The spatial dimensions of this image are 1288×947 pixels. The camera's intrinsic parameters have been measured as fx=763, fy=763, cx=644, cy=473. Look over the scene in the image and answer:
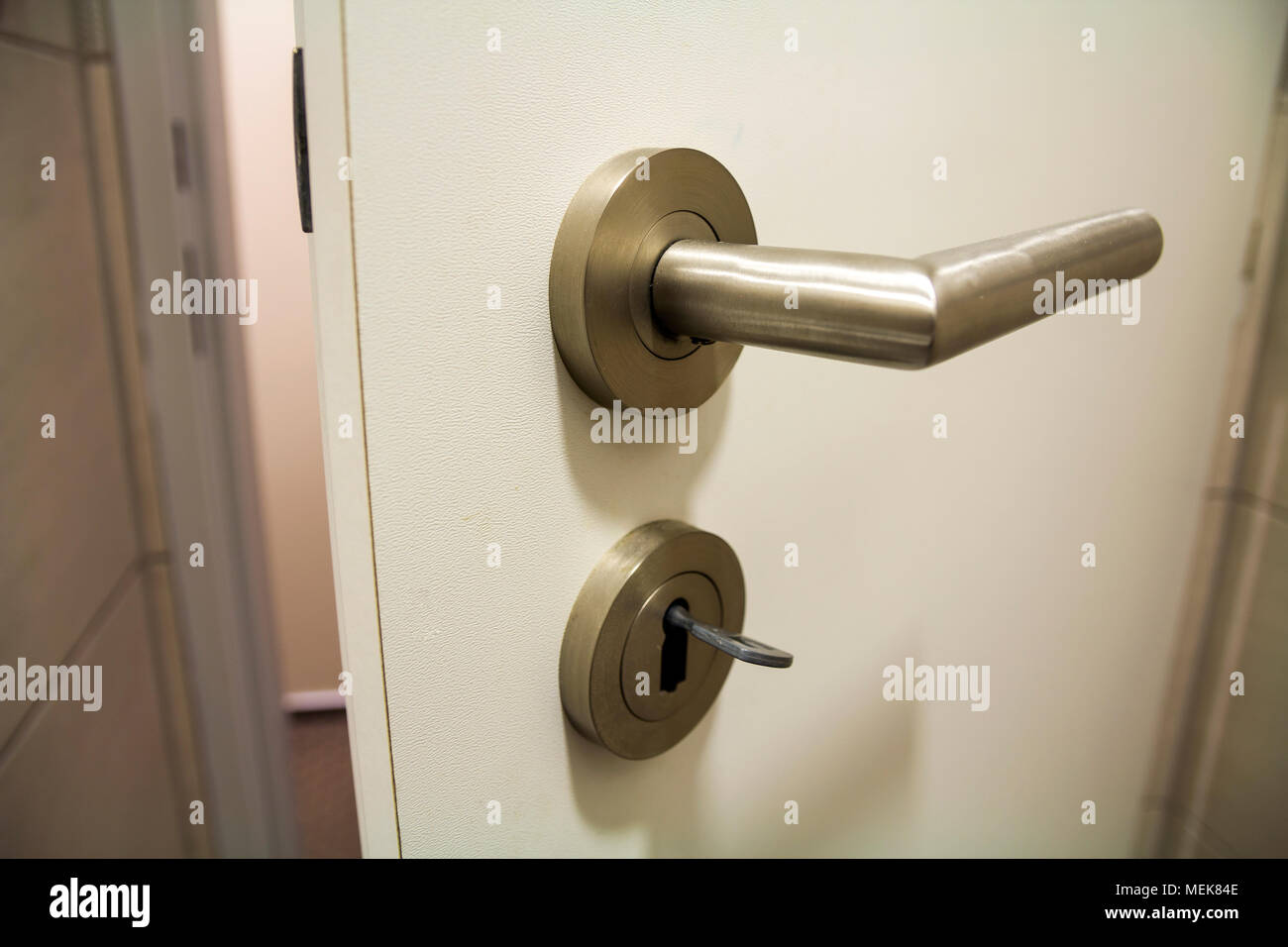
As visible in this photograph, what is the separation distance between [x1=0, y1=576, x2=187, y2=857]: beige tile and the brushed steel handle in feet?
1.39

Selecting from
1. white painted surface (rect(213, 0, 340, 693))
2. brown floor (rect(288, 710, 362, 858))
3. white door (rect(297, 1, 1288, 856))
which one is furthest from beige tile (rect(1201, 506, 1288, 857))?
white painted surface (rect(213, 0, 340, 693))

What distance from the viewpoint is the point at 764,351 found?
24 centimetres

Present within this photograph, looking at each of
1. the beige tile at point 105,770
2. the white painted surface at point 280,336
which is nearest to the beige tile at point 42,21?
the beige tile at point 105,770

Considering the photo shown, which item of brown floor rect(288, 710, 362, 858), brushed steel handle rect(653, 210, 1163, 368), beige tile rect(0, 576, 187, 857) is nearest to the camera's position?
brushed steel handle rect(653, 210, 1163, 368)

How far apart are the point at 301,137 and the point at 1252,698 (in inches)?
22.6

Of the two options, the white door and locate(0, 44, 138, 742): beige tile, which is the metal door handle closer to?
the white door

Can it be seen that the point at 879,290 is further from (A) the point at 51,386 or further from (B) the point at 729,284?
(A) the point at 51,386

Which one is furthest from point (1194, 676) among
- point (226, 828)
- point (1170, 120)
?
point (226, 828)

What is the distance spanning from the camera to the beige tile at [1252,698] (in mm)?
451

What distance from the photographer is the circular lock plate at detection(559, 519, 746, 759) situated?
0.69 feet

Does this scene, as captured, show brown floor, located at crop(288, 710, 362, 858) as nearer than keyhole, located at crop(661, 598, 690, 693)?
No

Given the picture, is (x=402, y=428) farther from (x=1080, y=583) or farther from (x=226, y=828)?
(x=226, y=828)

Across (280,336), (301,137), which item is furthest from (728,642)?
(280,336)
